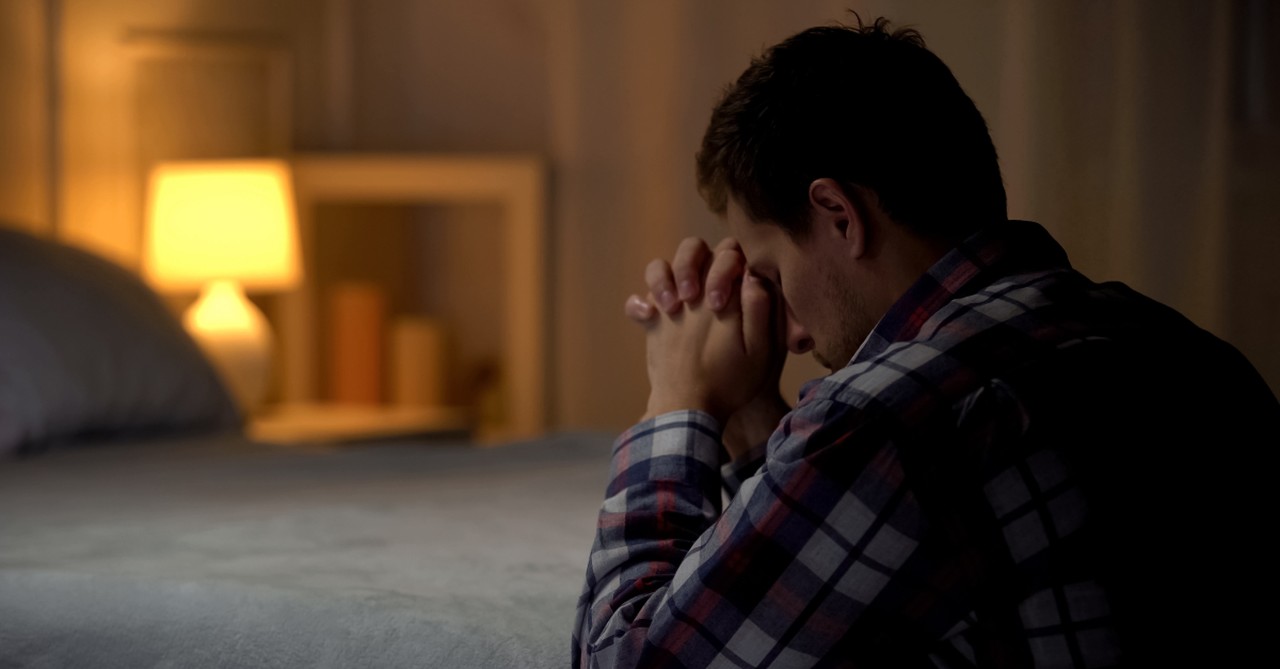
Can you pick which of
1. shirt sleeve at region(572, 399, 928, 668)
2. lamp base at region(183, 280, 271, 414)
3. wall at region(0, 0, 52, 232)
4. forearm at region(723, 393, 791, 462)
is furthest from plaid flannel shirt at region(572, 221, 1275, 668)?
wall at region(0, 0, 52, 232)

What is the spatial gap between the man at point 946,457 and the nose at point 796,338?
15 cm

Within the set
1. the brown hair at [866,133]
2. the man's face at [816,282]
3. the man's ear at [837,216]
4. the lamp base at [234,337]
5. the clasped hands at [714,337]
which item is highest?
the brown hair at [866,133]

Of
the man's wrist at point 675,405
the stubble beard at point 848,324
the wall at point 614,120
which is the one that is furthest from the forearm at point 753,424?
the wall at point 614,120

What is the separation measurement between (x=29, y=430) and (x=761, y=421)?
1356 millimetres

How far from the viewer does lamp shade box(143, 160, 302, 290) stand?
118 inches

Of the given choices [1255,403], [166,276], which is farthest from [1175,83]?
[166,276]

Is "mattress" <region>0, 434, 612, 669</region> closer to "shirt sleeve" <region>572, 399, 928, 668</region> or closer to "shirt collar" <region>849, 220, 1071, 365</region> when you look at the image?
"shirt sleeve" <region>572, 399, 928, 668</region>

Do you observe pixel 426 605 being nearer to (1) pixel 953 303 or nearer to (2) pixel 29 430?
(1) pixel 953 303

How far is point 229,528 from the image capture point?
1570mm

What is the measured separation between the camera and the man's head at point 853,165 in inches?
37.6

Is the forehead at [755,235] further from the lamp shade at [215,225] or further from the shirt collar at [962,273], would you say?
the lamp shade at [215,225]

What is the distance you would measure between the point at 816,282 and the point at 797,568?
244mm

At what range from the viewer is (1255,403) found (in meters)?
0.89

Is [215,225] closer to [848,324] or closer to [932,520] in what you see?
[848,324]
